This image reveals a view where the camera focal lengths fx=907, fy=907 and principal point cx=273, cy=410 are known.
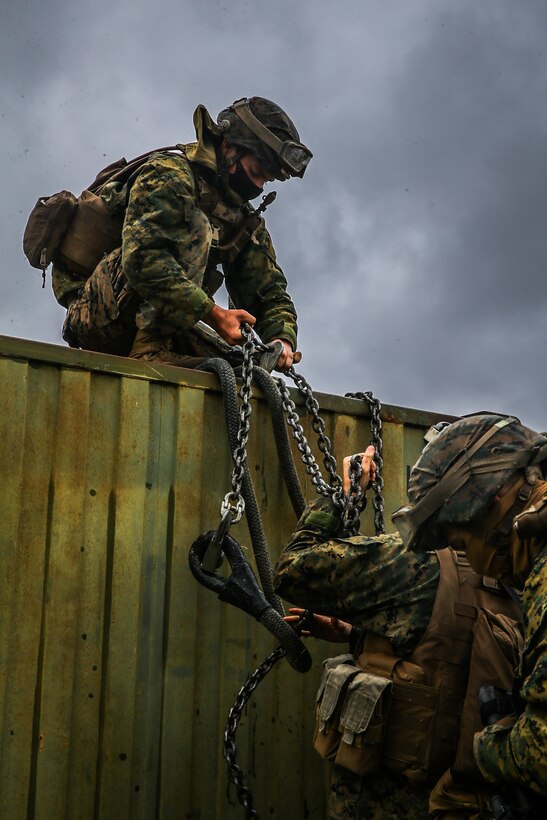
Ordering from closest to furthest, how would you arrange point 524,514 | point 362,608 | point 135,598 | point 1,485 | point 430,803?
point 524,514
point 430,803
point 362,608
point 1,485
point 135,598

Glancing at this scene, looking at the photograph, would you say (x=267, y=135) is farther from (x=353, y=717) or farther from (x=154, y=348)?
(x=353, y=717)

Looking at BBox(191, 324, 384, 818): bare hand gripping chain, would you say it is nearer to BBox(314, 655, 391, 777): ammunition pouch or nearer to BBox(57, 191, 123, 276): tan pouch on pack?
BBox(314, 655, 391, 777): ammunition pouch

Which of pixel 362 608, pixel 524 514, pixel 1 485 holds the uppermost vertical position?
pixel 1 485

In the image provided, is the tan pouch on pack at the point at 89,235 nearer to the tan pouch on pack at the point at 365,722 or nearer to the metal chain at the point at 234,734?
the metal chain at the point at 234,734

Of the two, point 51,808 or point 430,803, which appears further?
point 51,808

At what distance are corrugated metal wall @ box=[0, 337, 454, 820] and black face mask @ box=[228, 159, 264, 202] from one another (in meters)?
1.46

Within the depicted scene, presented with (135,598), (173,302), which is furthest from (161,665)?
(173,302)

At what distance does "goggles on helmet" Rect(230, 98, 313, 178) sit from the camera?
513cm

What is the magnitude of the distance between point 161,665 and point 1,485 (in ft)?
3.51

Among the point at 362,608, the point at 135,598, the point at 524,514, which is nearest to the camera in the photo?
the point at 524,514

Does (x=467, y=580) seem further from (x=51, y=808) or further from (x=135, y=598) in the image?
(x=51, y=808)

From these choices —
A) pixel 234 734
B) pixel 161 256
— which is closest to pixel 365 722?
pixel 234 734

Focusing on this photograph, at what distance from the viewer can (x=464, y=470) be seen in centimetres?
293

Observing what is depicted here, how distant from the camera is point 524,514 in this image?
8.70 ft
